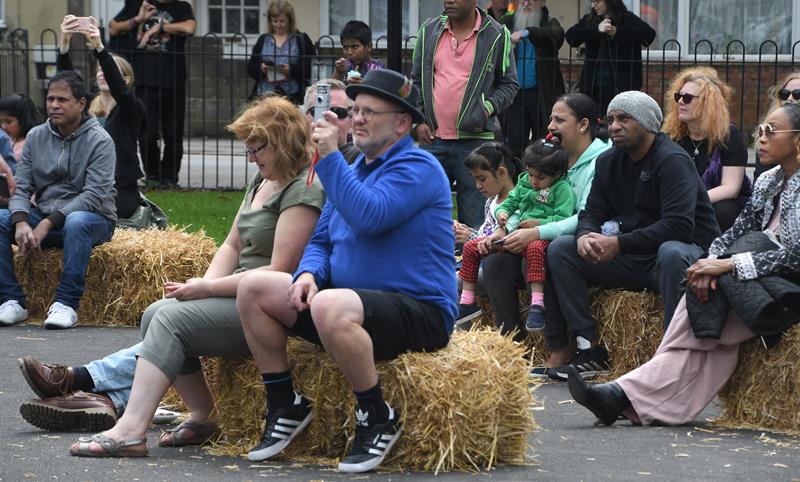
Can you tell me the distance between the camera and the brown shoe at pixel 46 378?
6539 mm

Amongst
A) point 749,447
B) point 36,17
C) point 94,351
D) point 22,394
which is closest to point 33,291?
point 94,351

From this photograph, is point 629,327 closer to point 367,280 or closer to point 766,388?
point 766,388

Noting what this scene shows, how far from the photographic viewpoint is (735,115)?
21391 millimetres

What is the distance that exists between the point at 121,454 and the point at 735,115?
1678cm

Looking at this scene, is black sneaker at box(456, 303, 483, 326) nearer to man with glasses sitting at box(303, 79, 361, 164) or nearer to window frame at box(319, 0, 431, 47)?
man with glasses sitting at box(303, 79, 361, 164)

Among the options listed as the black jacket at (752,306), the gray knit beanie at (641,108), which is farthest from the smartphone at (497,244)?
the black jacket at (752,306)

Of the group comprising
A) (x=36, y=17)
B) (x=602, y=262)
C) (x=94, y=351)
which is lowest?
(x=94, y=351)

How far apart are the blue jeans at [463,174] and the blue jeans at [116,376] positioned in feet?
12.6

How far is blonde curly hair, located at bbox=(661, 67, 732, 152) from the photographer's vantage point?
8617mm

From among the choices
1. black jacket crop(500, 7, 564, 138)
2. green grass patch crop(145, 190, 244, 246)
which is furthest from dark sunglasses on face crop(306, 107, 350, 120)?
black jacket crop(500, 7, 564, 138)

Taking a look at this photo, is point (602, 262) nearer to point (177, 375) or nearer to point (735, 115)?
point (177, 375)

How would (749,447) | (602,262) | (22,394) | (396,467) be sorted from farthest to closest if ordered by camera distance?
1. (602,262)
2. (22,394)
3. (749,447)
4. (396,467)

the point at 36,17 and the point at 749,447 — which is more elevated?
the point at 36,17

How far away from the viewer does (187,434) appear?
20.7 feet
